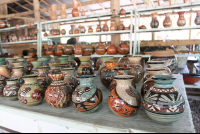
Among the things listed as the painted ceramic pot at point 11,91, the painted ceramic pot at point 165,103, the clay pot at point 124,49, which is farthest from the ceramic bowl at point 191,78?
the painted ceramic pot at point 11,91

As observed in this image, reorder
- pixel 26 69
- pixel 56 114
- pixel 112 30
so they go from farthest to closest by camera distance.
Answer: pixel 112 30 < pixel 26 69 < pixel 56 114

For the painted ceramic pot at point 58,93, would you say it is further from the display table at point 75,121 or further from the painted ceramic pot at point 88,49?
the painted ceramic pot at point 88,49

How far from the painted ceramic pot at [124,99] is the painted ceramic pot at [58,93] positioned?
0.35 metres

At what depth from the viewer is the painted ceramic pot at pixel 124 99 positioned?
81 cm

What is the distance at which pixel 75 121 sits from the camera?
32.8 inches

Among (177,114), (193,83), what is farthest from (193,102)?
(177,114)

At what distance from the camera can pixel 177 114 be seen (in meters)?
0.72

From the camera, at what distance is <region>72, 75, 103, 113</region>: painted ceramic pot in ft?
2.89

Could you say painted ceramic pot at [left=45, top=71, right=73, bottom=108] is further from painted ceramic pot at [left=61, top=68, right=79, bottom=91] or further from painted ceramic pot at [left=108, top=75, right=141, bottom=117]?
painted ceramic pot at [left=108, top=75, right=141, bottom=117]

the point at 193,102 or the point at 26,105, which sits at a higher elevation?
the point at 26,105

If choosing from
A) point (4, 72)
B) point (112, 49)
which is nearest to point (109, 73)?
point (4, 72)

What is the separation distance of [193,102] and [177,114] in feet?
9.64

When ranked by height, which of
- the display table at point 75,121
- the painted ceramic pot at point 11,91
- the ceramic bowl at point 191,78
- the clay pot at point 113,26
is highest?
the clay pot at point 113,26

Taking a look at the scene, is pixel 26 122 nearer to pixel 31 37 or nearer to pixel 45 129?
pixel 45 129
